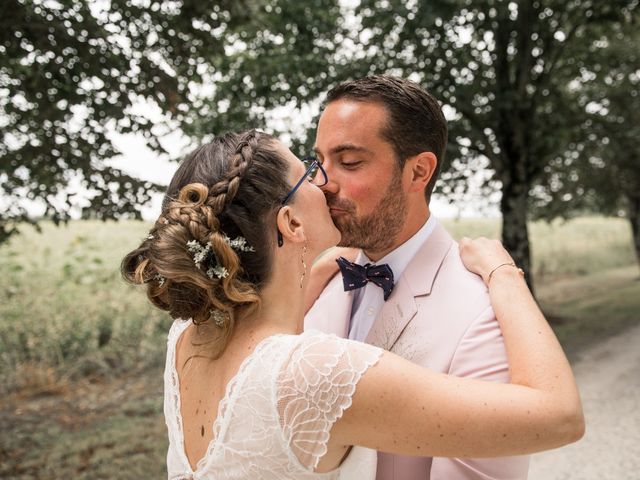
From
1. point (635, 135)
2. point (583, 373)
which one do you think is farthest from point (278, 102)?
point (635, 135)

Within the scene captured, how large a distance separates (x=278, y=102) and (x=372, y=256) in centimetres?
753

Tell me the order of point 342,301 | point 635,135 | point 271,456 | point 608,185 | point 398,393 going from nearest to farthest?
point 398,393 → point 271,456 → point 342,301 → point 635,135 → point 608,185

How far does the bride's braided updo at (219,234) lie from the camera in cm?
183

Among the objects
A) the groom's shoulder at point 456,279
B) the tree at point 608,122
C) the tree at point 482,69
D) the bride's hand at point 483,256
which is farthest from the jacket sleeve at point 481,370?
the tree at point 608,122

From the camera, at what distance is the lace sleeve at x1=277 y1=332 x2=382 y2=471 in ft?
5.27

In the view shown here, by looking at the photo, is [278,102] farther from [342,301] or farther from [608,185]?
[608,185]

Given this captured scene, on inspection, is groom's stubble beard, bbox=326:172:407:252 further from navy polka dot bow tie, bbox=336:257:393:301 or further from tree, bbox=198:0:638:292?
tree, bbox=198:0:638:292

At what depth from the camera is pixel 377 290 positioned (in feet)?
8.71

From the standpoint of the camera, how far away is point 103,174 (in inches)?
226

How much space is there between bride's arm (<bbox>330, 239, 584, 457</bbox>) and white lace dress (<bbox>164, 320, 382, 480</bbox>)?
0.05 meters

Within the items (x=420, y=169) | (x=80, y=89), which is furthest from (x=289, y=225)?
(x=80, y=89)

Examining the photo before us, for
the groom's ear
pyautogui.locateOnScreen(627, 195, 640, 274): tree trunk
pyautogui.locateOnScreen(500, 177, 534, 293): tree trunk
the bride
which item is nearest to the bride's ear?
the bride

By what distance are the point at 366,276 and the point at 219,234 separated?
0.90 m

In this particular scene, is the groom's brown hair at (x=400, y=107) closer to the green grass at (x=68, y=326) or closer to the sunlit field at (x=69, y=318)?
the sunlit field at (x=69, y=318)
